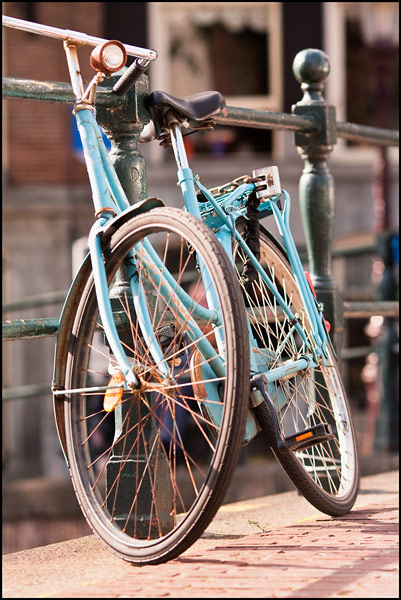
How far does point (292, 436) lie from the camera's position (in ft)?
8.45

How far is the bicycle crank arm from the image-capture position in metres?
2.51

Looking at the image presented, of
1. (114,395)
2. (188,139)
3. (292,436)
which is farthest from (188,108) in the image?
(188,139)

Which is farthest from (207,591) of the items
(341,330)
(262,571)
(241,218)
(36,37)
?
(36,37)

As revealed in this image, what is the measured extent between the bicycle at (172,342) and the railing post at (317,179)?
0.69m

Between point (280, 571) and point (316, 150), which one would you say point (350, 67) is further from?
point (280, 571)

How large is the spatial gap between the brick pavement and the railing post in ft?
3.70

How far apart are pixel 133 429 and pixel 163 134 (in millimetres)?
731

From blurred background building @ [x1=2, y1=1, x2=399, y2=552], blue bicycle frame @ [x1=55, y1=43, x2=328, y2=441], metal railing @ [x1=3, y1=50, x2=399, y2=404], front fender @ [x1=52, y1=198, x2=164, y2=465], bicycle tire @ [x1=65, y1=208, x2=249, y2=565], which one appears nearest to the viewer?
bicycle tire @ [x1=65, y1=208, x2=249, y2=565]

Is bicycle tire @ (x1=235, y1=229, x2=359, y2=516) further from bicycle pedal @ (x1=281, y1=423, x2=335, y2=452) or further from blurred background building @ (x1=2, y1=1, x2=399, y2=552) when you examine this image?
blurred background building @ (x1=2, y1=1, x2=399, y2=552)

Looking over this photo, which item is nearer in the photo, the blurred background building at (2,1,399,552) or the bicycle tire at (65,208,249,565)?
the bicycle tire at (65,208,249,565)

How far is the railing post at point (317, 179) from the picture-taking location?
3.72 metres

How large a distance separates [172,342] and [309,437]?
0.38m

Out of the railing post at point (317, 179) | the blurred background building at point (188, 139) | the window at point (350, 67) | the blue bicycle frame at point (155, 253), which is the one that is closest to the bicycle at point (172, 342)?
the blue bicycle frame at point (155, 253)

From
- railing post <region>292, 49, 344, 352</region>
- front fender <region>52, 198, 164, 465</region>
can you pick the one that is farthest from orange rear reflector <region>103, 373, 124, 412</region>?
railing post <region>292, 49, 344, 352</region>
